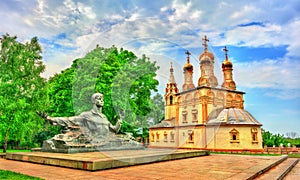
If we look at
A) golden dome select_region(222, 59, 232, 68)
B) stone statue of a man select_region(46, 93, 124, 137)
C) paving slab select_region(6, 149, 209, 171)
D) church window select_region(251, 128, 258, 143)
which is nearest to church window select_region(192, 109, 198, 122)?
church window select_region(251, 128, 258, 143)

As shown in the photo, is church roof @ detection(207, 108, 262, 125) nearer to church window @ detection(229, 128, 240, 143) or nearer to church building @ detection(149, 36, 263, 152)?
church building @ detection(149, 36, 263, 152)

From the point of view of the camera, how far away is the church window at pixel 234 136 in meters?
29.9

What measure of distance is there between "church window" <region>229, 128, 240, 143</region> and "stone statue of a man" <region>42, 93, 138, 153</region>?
19.5 m

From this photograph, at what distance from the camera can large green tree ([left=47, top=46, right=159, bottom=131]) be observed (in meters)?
15.0

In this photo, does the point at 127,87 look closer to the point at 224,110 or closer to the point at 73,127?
the point at 73,127

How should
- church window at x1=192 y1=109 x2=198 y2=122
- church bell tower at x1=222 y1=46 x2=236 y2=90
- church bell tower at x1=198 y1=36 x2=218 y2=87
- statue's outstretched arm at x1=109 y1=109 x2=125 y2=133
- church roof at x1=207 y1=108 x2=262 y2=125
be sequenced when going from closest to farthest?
church bell tower at x1=198 y1=36 x2=218 y2=87 → statue's outstretched arm at x1=109 y1=109 x2=125 y2=133 → church roof at x1=207 y1=108 x2=262 y2=125 → church window at x1=192 y1=109 x2=198 y2=122 → church bell tower at x1=222 y1=46 x2=236 y2=90

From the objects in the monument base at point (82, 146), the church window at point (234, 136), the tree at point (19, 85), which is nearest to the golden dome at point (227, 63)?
the church window at point (234, 136)

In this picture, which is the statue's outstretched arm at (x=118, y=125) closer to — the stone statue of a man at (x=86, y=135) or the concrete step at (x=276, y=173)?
the stone statue of a man at (x=86, y=135)

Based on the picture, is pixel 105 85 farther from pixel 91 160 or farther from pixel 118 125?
pixel 91 160

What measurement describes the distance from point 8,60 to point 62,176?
42.0 feet

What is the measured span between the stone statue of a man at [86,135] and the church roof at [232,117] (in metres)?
19.7

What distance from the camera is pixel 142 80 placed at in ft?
56.4

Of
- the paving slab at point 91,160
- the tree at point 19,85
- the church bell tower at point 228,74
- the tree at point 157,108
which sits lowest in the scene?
the paving slab at point 91,160

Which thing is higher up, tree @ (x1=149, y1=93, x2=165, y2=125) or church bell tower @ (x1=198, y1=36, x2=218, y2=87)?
church bell tower @ (x1=198, y1=36, x2=218, y2=87)
